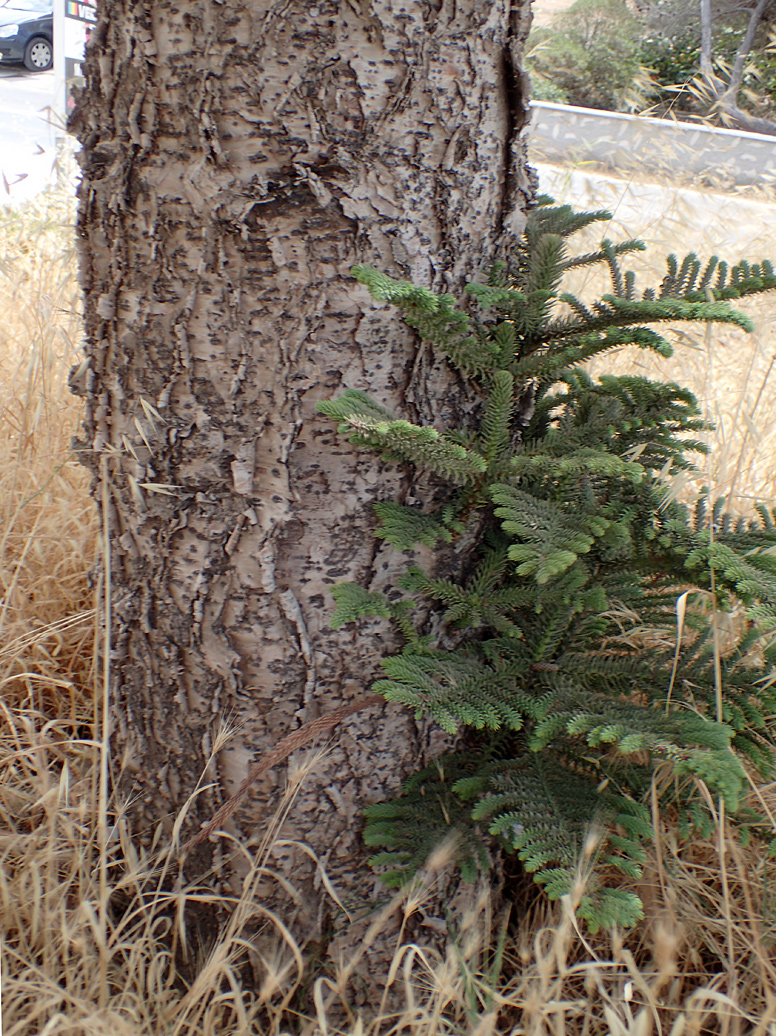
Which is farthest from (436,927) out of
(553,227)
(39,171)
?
(39,171)

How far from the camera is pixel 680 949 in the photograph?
4.03ft

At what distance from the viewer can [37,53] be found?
14211 millimetres

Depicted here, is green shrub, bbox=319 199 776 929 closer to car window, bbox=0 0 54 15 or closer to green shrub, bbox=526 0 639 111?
green shrub, bbox=526 0 639 111

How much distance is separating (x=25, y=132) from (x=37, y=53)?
7340 millimetres

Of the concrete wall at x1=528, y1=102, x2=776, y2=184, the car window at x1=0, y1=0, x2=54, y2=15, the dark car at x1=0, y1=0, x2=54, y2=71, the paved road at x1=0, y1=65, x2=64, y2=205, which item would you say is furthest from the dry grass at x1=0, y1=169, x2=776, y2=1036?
the car window at x1=0, y1=0, x2=54, y2=15

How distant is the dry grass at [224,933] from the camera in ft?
3.25

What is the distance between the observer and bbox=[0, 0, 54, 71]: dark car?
13.7 metres

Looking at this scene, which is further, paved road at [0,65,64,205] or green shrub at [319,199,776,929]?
paved road at [0,65,64,205]

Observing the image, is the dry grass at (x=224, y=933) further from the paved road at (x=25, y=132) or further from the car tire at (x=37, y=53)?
the car tire at (x=37, y=53)

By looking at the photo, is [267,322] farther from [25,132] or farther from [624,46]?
[624,46]

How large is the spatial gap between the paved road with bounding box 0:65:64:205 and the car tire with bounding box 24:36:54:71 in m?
0.14

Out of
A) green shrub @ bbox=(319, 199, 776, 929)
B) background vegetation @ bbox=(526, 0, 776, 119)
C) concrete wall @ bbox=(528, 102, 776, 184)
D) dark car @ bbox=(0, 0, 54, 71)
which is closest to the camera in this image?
green shrub @ bbox=(319, 199, 776, 929)

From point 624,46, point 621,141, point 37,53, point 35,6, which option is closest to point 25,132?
point 621,141

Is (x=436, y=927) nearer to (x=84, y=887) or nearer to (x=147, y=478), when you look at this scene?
(x=84, y=887)
